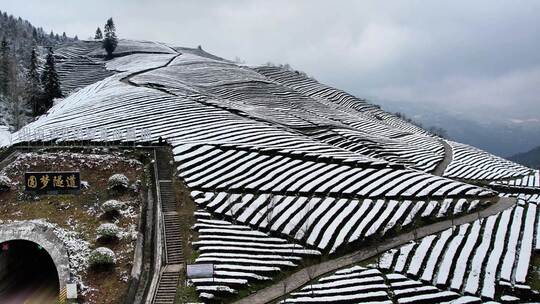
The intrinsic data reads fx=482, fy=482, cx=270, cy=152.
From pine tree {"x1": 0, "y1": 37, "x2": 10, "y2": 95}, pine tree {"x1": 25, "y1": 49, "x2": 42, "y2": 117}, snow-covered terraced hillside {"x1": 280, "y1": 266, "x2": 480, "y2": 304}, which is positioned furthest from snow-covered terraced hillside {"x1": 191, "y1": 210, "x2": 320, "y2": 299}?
pine tree {"x1": 0, "y1": 37, "x2": 10, "y2": 95}

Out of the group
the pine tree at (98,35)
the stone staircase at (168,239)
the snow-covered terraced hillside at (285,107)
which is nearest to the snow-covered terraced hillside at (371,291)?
the stone staircase at (168,239)

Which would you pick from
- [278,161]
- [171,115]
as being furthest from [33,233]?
[171,115]

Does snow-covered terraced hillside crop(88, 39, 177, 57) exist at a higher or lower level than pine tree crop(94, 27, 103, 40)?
lower

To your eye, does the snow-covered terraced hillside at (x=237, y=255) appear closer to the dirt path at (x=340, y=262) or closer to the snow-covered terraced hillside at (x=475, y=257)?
the dirt path at (x=340, y=262)

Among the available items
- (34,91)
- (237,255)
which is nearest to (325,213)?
(237,255)

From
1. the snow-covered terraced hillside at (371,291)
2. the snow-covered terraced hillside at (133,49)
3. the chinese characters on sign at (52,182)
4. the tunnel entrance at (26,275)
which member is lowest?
the tunnel entrance at (26,275)

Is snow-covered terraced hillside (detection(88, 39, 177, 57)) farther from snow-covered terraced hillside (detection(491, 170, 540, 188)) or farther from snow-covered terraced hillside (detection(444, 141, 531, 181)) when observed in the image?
snow-covered terraced hillside (detection(491, 170, 540, 188))
